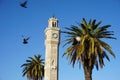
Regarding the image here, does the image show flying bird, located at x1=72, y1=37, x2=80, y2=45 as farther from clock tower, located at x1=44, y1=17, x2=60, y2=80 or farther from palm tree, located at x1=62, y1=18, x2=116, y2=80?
clock tower, located at x1=44, y1=17, x2=60, y2=80

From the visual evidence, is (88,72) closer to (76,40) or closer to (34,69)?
(76,40)

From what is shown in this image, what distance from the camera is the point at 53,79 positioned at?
6675 centimetres

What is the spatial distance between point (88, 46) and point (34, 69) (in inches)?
1208

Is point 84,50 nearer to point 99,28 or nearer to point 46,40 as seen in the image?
A: point 99,28

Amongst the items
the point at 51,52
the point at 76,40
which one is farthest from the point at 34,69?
the point at 76,40

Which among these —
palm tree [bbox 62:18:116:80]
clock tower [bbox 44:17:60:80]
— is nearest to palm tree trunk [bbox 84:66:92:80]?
palm tree [bbox 62:18:116:80]

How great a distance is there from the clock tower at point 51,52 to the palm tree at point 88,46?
25.2 meters

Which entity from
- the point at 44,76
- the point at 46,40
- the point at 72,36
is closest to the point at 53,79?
the point at 44,76

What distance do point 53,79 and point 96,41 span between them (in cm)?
2782

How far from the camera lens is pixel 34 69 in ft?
229

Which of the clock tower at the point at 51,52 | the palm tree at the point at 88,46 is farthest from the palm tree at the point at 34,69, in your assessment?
the palm tree at the point at 88,46

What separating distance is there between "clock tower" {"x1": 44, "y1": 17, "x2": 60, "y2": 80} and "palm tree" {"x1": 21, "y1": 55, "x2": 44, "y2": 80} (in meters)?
2.92

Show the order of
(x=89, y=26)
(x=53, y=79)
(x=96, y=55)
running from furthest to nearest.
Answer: (x=53, y=79)
(x=89, y=26)
(x=96, y=55)

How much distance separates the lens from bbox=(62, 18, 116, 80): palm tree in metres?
40.7
